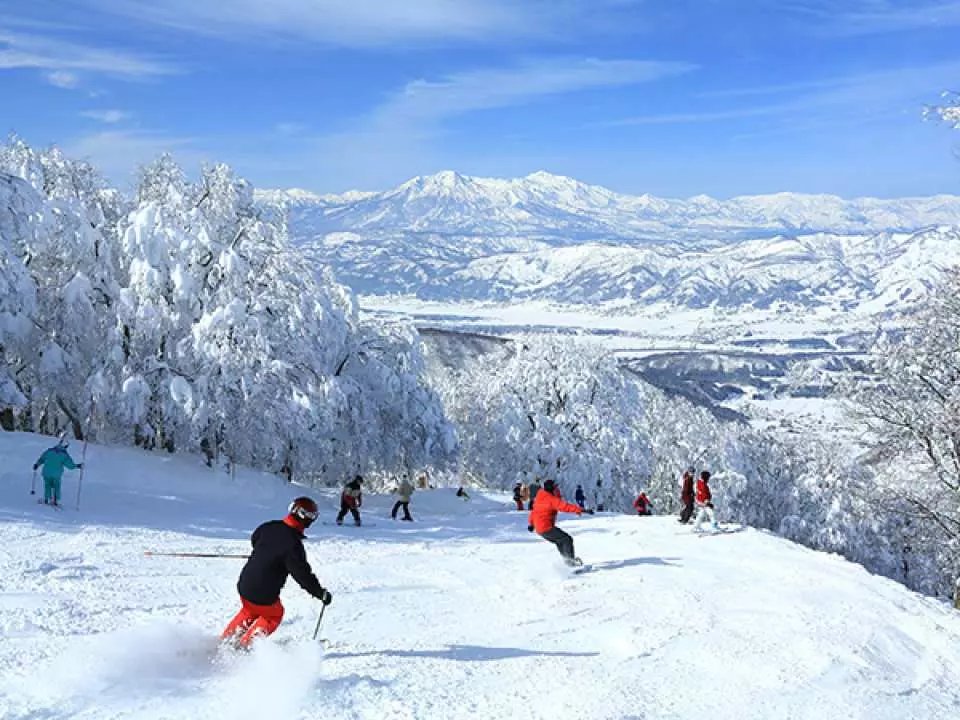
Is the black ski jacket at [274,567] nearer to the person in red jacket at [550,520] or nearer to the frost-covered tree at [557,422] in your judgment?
the person in red jacket at [550,520]

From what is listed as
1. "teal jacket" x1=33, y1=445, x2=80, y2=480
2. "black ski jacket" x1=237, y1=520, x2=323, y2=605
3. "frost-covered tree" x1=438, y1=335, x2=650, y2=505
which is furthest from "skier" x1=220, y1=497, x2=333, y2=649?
"frost-covered tree" x1=438, y1=335, x2=650, y2=505

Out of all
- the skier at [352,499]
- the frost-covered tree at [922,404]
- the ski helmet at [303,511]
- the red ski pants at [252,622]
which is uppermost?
the frost-covered tree at [922,404]

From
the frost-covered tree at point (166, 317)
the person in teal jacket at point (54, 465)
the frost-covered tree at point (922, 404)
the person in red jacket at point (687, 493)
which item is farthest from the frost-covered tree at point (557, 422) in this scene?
the person in teal jacket at point (54, 465)

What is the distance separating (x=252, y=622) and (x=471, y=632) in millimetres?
3202

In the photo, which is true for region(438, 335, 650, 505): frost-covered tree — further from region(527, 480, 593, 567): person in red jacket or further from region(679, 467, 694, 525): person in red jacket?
region(527, 480, 593, 567): person in red jacket

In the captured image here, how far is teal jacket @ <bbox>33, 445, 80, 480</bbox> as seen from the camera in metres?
17.7

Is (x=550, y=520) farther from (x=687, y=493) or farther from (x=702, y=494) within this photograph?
(x=687, y=493)

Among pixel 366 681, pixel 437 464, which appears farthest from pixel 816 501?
pixel 366 681

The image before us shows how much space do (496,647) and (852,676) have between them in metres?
4.07

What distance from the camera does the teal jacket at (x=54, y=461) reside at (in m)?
17.7

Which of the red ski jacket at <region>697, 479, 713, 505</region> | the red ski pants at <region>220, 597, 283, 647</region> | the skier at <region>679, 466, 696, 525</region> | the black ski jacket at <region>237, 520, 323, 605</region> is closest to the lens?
the black ski jacket at <region>237, 520, 323, 605</region>

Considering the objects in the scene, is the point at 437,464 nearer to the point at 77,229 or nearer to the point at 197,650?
the point at 77,229

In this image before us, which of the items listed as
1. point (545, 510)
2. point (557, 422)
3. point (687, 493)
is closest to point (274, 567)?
point (545, 510)

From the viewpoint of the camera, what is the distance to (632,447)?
44062 millimetres
